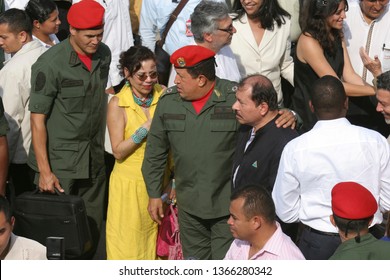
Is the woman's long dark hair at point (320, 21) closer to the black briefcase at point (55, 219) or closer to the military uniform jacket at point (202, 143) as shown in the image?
the military uniform jacket at point (202, 143)

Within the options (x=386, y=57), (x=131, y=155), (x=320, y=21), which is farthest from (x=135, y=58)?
(x=386, y=57)

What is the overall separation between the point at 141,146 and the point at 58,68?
2.79ft

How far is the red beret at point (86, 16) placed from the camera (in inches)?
261

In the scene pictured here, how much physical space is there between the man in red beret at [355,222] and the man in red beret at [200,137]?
4.15 feet

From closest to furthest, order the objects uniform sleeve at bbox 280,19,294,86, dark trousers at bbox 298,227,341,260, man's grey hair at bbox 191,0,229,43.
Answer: dark trousers at bbox 298,227,341,260
man's grey hair at bbox 191,0,229,43
uniform sleeve at bbox 280,19,294,86

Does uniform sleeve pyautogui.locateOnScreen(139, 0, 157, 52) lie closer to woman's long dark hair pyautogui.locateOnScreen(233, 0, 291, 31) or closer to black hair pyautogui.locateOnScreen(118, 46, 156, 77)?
woman's long dark hair pyautogui.locateOnScreen(233, 0, 291, 31)

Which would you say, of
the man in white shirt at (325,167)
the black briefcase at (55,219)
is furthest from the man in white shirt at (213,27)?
the black briefcase at (55,219)

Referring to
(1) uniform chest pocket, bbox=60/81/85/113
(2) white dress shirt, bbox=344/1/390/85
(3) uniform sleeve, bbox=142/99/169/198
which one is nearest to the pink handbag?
(3) uniform sleeve, bbox=142/99/169/198

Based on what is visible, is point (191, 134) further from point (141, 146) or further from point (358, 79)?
point (358, 79)

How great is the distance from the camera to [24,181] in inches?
290

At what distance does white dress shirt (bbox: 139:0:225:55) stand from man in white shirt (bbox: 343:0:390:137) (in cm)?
133

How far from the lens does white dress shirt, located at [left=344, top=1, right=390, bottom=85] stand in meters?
7.27

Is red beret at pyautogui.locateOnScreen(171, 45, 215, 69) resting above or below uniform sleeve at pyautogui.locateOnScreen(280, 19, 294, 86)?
above
